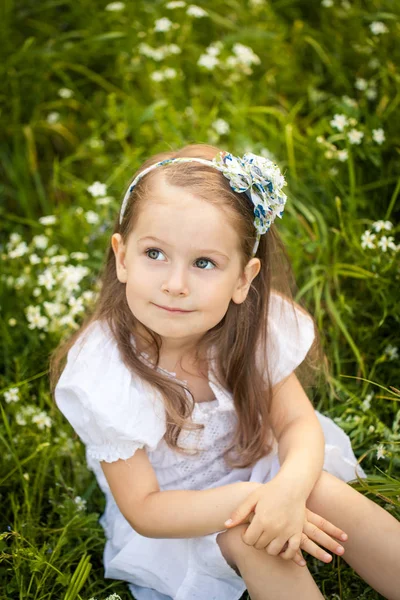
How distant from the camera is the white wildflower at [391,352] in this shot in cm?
223

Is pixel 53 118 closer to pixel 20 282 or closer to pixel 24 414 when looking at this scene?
pixel 20 282

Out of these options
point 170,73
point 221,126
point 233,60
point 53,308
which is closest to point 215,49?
point 233,60

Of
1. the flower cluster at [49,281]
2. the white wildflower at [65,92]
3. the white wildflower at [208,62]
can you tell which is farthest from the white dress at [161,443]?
the white wildflower at [65,92]

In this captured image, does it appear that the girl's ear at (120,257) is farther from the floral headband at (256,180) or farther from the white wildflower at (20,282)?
the white wildflower at (20,282)

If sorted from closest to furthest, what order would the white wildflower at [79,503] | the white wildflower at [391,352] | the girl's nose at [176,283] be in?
the girl's nose at [176,283] → the white wildflower at [79,503] → the white wildflower at [391,352]

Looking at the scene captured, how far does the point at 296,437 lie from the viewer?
1816 millimetres

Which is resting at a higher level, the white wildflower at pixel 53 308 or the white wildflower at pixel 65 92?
the white wildflower at pixel 65 92

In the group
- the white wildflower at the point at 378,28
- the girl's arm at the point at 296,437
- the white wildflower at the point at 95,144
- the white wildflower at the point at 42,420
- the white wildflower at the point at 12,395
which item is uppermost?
the white wildflower at the point at 378,28

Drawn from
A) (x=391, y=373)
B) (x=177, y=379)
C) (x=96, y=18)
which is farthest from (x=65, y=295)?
(x=96, y=18)

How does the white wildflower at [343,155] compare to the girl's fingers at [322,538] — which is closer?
the girl's fingers at [322,538]

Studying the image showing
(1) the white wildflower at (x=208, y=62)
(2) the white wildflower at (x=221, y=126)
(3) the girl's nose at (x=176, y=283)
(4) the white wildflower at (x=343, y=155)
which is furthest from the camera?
(1) the white wildflower at (x=208, y=62)

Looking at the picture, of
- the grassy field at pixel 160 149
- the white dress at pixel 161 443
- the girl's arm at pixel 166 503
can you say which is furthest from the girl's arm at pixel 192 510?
the grassy field at pixel 160 149

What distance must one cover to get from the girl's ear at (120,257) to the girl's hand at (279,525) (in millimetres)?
586

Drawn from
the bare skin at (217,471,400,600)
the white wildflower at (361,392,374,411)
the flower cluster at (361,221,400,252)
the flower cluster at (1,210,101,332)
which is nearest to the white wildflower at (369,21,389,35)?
the flower cluster at (361,221,400,252)
